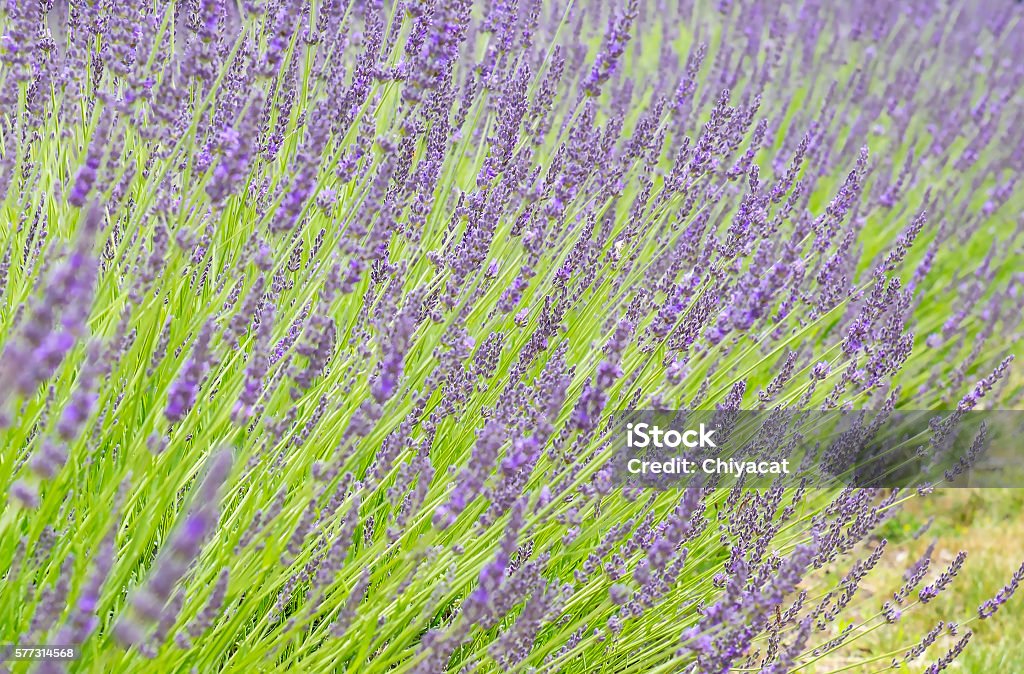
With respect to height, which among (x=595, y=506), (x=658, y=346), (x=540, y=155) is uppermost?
(x=540, y=155)

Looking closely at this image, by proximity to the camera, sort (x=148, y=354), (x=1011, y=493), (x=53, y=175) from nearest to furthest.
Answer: (x=148, y=354) < (x=53, y=175) < (x=1011, y=493)

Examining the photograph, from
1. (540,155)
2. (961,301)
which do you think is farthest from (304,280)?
(961,301)

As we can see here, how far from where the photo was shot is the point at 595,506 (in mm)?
1986

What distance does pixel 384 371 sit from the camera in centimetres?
132

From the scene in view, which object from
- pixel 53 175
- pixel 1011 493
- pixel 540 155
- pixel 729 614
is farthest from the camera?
pixel 1011 493

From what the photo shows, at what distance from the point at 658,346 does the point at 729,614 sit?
0.65 metres

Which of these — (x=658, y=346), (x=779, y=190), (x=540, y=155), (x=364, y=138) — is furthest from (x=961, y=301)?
(x=364, y=138)

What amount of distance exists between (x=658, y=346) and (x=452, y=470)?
1.67ft

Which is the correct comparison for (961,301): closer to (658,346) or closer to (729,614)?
(658,346)

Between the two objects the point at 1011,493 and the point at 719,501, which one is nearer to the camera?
the point at 719,501

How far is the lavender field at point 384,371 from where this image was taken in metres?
1.34

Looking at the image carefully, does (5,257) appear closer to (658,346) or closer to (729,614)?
(658,346)

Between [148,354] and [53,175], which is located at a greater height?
[53,175]

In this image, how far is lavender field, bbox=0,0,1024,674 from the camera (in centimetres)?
134
